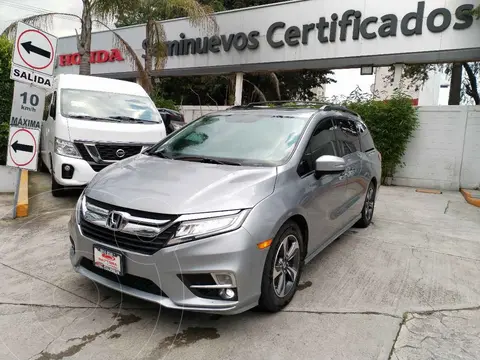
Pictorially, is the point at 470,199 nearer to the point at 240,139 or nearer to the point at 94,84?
the point at 240,139

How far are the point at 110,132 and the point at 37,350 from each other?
3.94 m

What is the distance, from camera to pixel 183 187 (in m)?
2.94

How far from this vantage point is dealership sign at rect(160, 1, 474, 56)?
9.96m

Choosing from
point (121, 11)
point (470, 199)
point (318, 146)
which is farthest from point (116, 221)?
point (121, 11)

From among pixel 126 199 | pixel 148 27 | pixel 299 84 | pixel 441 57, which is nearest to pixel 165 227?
pixel 126 199

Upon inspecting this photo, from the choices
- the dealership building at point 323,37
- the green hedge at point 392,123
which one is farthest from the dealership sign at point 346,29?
the green hedge at point 392,123

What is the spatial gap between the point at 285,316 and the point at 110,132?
4.14 metres

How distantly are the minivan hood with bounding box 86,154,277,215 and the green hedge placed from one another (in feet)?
23.5

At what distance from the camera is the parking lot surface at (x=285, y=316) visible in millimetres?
2678

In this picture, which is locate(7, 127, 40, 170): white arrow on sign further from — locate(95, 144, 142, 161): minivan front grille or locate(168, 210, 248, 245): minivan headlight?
locate(168, 210, 248, 245): minivan headlight

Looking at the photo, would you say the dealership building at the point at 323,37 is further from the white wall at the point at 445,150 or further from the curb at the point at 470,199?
the curb at the point at 470,199

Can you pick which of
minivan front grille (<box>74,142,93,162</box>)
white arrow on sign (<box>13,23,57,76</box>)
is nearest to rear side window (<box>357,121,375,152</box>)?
minivan front grille (<box>74,142,93,162</box>)

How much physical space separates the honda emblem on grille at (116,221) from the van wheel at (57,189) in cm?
395

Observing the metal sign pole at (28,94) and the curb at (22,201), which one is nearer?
the metal sign pole at (28,94)
